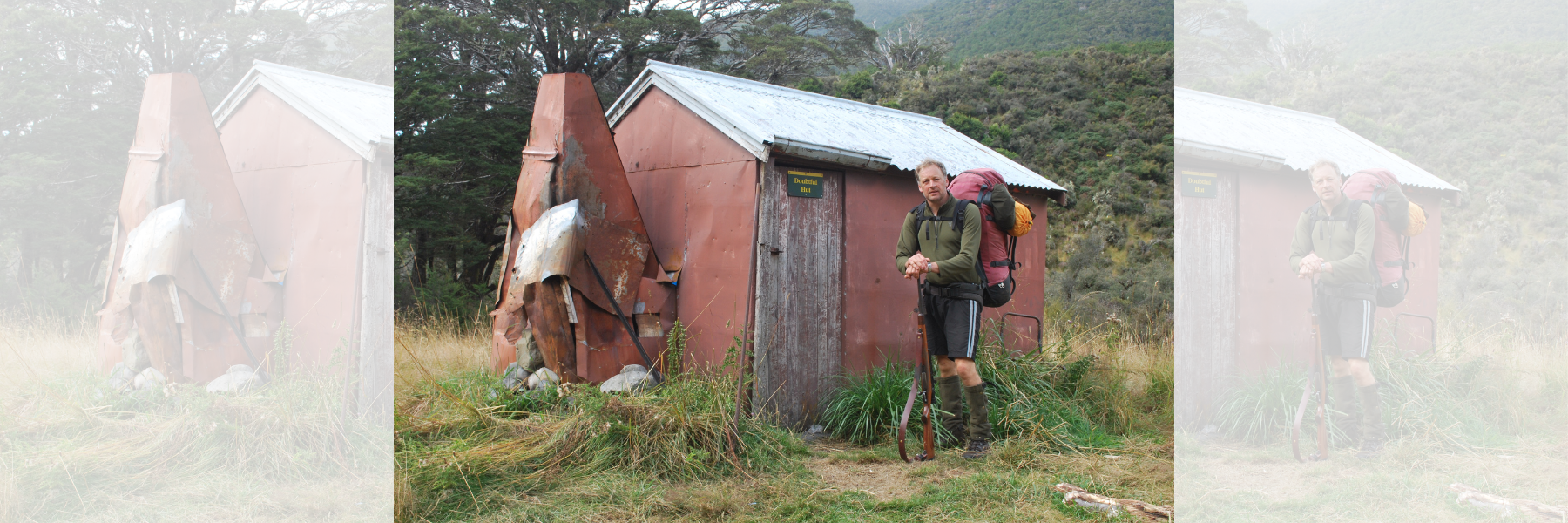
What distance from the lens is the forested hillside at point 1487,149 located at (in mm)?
2408

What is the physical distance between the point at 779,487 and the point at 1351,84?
10.7 feet

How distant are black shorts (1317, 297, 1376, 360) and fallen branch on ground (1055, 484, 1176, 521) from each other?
71.0 inches

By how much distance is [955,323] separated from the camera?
533cm

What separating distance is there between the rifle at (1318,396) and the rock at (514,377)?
4.68 meters

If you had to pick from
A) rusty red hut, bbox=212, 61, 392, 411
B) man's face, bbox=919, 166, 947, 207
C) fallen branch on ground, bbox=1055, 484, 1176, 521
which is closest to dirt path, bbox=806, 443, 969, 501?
fallen branch on ground, bbox=1055, 484, 1176, 521

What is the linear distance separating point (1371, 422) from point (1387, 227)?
582mm

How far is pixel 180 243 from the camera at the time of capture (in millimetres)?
3191

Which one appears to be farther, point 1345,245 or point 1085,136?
point 1085,136

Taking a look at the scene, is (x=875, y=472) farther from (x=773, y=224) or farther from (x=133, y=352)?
(x=133, y=352)

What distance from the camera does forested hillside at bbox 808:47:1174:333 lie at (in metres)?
19.5

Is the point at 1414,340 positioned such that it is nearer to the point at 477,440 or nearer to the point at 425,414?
the point at 477,440

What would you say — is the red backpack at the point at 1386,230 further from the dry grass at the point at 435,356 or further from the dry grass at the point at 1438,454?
the dry grass at the point at 435,356

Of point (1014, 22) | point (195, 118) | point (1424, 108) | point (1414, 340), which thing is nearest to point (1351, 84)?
point (1424, 108)

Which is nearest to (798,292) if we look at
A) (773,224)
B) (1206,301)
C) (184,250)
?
(773,224)
